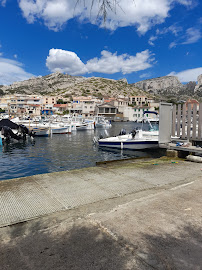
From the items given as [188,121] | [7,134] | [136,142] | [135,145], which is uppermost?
[188,121]

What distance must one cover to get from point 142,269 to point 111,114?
362 ft

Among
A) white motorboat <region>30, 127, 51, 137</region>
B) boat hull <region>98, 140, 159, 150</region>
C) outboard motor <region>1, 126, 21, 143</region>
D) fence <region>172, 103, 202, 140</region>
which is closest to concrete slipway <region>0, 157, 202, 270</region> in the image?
fence <region>172, 103, 202, 140</region>

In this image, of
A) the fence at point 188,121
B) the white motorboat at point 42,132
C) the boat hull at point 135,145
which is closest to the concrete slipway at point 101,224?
the fence at point 188,121

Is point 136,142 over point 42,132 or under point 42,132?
under

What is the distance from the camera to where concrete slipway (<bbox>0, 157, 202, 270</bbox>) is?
2602 millimetres

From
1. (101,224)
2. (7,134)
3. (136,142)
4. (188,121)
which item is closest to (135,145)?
(136,142)

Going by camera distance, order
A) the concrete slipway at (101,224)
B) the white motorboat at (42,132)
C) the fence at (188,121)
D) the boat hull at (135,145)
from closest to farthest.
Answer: the concrete slipway at (101,224) → the fence at (188,121) → the boat hull at (135,145) → the white motorboat at (42,132)

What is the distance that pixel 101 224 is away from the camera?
350cm

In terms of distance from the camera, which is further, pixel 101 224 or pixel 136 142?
pixel 136 142

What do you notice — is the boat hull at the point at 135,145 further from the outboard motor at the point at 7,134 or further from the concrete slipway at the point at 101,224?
the outboard motor at the point at 7,134

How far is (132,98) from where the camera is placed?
6270 inches

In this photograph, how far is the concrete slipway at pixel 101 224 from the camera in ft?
8.54

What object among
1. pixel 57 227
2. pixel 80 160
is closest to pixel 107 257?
pixel 57 227

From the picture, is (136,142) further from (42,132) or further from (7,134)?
(42,132)
